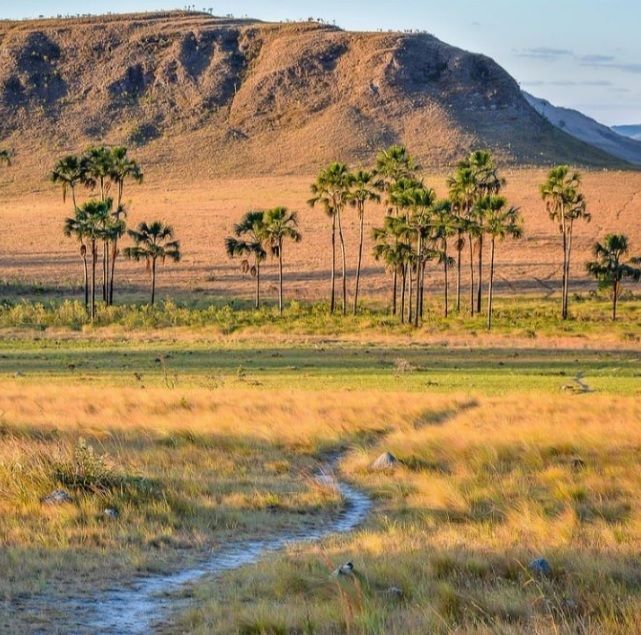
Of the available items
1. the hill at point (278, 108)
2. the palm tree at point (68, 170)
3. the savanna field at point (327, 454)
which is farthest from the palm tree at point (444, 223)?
the hill at point (278, 108)

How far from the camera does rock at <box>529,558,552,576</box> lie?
10859mm

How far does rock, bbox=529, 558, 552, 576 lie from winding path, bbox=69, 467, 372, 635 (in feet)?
11.0

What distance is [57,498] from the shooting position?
14797 mm

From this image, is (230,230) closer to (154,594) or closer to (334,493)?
(334,493)

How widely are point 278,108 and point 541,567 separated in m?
177

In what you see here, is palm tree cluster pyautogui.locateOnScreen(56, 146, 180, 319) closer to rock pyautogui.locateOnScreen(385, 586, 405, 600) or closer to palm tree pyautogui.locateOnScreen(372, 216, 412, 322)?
palm tree pyautogui.locateOnScreen(372, 216, 412, 322)

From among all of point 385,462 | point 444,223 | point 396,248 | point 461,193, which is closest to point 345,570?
point 385,462

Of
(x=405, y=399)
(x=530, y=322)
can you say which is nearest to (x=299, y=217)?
(x=530, y=322)

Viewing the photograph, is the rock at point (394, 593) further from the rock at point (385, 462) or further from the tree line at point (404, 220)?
the tree line at point (404, 220)

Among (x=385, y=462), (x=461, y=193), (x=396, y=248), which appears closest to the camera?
(x=385, y=462)

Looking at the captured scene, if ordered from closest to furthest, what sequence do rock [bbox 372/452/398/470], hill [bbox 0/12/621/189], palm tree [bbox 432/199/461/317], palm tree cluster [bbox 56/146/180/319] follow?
rock [bbox 372/452/398/470] < palm tree [bbox 432/199/461/317] < palm tree cluster [bbox 56/146/180/319] < hill [bbox 0/12/621/189]

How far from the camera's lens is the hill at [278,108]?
169375 millimetres

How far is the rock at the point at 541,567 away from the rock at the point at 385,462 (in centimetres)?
838

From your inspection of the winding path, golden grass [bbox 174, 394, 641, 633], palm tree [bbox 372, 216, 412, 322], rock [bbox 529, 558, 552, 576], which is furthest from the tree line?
rock [bbox 529, 558, 552, 576]
